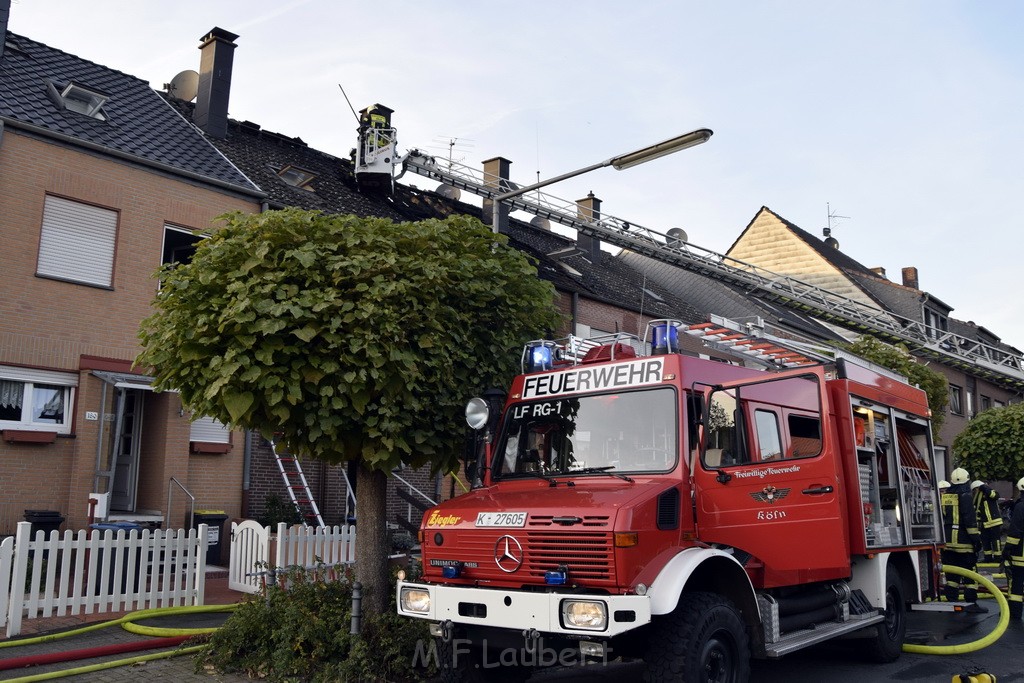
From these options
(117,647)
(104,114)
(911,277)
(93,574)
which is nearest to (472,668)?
(117,647)

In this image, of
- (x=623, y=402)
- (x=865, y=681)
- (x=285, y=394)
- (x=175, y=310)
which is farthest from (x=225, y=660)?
(x=865, y=681)

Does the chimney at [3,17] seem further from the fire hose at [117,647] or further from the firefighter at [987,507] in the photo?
the firefighter at [987,507]

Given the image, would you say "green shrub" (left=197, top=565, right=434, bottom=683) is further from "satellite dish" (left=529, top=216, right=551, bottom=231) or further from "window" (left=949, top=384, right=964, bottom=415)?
"window" (left=949, top=384, right=964, bottom=415)

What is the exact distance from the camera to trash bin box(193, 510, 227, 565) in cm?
1317

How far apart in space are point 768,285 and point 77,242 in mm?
23154

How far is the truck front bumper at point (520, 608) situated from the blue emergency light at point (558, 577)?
123 mm

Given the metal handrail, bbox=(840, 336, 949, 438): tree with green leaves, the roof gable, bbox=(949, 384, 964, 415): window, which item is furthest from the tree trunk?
bbox=(949, 384, 964, 415): window

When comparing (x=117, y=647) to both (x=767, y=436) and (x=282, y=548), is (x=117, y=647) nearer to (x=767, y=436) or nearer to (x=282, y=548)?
(x=282, y=548)

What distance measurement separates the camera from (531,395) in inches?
277

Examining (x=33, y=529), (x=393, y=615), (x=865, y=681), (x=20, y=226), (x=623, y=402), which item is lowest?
(x=865, y=681)

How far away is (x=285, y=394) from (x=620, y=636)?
123 inches

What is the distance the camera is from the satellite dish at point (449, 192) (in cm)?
2405

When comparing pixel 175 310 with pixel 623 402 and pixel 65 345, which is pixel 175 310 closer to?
pixel 623 402

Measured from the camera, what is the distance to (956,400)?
35.4 m
